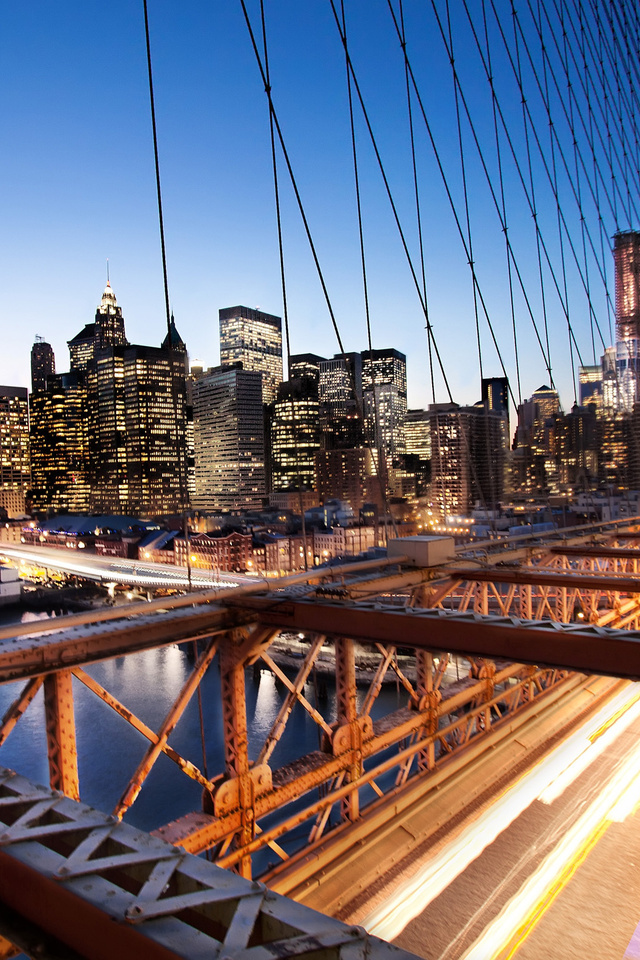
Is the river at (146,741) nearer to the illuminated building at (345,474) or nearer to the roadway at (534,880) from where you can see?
the roadway at (534,880)

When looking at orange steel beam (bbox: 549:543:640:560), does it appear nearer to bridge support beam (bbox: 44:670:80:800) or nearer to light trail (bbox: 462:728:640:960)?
light trail (bbox: 462:728:640:960)

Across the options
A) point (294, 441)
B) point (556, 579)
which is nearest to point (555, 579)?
→ point (556, 579)

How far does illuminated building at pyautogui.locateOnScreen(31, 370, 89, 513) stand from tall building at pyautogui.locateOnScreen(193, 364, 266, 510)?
101 ft

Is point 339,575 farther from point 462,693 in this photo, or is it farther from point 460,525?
point 460,525

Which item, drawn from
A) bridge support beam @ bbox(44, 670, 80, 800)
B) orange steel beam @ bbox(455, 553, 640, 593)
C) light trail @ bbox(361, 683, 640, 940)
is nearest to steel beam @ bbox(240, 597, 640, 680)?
bridge support beam @ bbox(44, 670, 80, 800)

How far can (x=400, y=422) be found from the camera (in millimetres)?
175875

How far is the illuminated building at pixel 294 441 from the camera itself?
151m

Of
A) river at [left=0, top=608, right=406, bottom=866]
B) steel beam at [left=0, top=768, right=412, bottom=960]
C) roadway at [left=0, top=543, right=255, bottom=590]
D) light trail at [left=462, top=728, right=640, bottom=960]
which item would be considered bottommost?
river at [left=0, top=608, right=406, bottom=866]

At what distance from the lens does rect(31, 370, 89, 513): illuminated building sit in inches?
6280

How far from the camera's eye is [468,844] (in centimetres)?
746

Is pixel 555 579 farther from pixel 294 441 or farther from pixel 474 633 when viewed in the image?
pixel 294 441

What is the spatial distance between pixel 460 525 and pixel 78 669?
8132cm

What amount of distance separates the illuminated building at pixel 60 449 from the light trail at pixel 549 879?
520ft

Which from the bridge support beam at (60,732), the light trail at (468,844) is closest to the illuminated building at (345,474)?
the light trail at (468,844)
